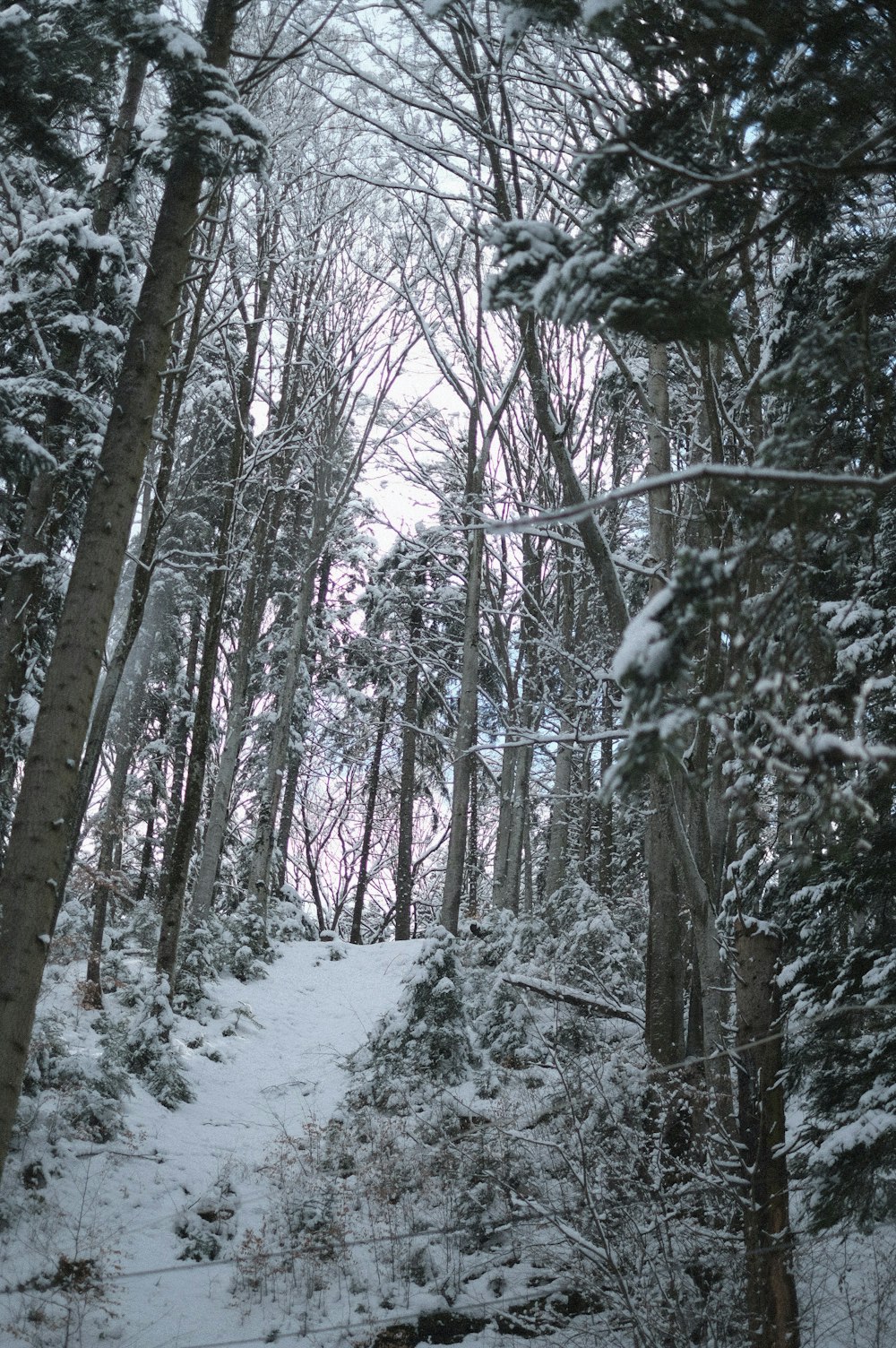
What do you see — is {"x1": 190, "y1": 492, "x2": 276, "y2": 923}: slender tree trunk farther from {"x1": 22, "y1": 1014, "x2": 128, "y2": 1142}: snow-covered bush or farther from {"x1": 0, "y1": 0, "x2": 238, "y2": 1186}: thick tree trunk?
{"x1": 0, "y1": 0, "x2": 238, "y2": 1186}: thick tree trunk

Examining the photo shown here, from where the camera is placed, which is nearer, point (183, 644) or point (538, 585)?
point (538, 585)

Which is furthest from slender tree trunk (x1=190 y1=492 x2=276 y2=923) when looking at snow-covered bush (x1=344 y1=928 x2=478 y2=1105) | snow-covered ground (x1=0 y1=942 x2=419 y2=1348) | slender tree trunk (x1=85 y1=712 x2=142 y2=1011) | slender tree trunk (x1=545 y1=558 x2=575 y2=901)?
snow-covered bush (x1=344 y1=928 x2=478 y2=1105)

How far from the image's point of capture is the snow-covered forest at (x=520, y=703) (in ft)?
9.13

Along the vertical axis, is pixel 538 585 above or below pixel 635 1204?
above

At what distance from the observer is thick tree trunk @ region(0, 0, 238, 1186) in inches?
177

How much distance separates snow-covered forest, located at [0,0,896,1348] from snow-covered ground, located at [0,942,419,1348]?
35 millimetres

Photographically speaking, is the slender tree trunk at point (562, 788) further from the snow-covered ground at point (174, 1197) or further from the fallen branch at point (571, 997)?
the fallen branch at point (571, 997)

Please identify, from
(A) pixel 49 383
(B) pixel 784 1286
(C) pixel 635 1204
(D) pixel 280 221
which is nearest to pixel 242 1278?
(C) pixel 635 1204

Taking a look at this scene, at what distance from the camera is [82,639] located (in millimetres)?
4824

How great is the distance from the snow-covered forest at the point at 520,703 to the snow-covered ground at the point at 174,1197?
4 centimetres

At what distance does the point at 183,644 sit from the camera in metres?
18.2

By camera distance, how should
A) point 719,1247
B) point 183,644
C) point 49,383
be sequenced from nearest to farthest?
point 719,1247 → point 49,383 → point 183,644

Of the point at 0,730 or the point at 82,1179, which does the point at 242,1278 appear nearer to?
the point at 82,1179

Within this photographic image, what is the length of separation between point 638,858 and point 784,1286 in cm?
1034
